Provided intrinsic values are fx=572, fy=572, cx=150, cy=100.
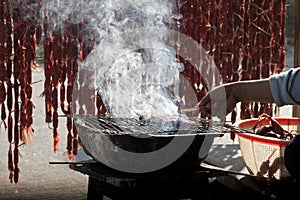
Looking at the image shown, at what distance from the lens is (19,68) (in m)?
3.33

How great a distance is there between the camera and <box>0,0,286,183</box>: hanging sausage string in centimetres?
332

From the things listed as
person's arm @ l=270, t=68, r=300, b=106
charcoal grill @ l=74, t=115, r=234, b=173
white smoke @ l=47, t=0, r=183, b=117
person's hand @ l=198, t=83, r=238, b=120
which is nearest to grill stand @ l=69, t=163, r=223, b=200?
charcoal grill @ l=74, t=115, r=234, b=173

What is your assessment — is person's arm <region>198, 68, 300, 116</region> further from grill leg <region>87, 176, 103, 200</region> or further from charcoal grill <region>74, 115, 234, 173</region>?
grill leg <region>87, 176, 103, 200</region>

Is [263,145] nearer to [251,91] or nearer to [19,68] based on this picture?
[251,91]

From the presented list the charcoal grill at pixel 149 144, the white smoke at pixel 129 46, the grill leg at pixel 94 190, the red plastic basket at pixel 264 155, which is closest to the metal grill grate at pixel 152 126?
the charcoal grill at pixel 149 144

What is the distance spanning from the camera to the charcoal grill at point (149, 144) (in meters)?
2.28

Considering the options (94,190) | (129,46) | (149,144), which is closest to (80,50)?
(129,46)

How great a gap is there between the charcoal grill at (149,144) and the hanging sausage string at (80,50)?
0.98 m

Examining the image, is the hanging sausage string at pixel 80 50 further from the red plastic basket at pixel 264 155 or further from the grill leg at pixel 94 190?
the red plastic basket at pixel 264 155

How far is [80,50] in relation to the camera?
3.46 meters

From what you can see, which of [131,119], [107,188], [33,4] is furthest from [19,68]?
[107,188]

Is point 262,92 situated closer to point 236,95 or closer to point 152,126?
point 236,95

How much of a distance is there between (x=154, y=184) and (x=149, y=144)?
0.58 ft

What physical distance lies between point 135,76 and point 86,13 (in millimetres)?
489
